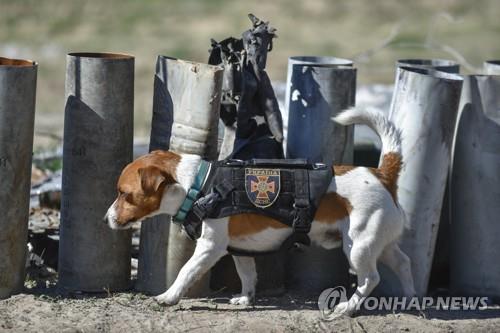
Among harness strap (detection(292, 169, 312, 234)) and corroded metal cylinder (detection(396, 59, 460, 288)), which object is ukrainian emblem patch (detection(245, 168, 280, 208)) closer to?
harness strap (detection(292, 169, 312, 234))

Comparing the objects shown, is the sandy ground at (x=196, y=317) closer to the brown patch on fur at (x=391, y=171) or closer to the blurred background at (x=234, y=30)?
the brown patch on fur at (x=391, y=171)

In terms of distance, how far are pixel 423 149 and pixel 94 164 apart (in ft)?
→ 7.67

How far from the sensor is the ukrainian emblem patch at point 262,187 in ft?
20.6

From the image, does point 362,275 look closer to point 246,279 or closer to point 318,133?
point 246,279

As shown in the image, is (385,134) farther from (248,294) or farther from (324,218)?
(248,294)

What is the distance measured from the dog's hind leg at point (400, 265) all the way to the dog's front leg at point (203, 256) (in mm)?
1165

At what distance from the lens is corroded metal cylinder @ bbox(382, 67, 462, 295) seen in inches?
265

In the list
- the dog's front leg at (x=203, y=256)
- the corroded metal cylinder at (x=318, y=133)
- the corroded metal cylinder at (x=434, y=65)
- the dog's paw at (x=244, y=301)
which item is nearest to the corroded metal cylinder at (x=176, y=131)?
the dog's paw at (x=244, y=301)

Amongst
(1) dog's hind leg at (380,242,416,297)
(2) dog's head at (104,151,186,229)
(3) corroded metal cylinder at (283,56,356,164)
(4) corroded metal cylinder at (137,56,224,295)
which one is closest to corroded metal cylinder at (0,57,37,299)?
(2) dog's head at (104,151,186,229)

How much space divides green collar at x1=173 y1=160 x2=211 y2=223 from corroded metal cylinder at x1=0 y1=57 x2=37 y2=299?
1.18m

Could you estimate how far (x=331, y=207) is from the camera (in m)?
6.37

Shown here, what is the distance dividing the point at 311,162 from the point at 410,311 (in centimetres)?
128

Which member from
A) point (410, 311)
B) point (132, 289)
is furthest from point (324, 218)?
point (132, 289)

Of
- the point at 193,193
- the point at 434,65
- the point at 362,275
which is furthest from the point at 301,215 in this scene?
the point at 434,65
